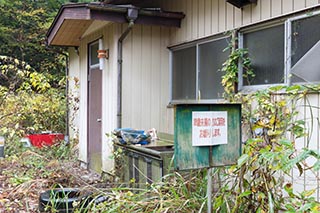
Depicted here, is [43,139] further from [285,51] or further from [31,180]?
[285,51]

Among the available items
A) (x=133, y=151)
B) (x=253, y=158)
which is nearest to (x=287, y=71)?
(x=253, y=158)

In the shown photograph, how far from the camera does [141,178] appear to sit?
15.6 ft

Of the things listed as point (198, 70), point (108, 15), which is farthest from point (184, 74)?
point (108, 15)

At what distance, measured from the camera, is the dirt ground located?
4.61 meters

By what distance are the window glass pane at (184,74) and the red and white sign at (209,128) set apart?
2629 millimetres

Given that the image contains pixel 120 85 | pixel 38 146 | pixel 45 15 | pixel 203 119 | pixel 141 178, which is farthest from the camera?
pixel 45 15

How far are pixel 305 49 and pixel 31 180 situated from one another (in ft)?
13.8

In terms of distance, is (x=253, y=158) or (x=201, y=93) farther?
(x=201, y=93)

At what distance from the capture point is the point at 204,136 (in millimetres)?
2791

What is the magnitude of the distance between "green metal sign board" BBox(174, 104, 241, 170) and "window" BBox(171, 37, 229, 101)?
2.06 metres

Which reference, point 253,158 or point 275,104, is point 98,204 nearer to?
point 253,158

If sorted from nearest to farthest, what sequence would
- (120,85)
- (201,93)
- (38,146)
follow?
1. (201,93)
2. (120,85)
3. (38,146)

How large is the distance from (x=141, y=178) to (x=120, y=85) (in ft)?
5.48

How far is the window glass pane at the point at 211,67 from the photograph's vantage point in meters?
4.97
